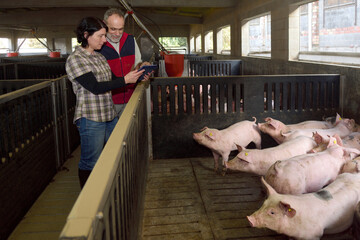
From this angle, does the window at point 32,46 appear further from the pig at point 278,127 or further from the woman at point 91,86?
the woman at point 91,86

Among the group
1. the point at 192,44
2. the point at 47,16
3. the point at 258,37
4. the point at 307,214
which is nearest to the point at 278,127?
the point at 307,214

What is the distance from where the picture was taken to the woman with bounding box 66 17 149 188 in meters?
2.19

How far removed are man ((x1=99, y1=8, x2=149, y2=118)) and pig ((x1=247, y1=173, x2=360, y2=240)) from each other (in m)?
1.47

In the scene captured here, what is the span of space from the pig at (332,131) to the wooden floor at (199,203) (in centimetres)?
49

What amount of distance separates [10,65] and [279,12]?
528 centimetres

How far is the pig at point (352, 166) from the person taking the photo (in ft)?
7.80

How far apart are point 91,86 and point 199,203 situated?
3.74ft

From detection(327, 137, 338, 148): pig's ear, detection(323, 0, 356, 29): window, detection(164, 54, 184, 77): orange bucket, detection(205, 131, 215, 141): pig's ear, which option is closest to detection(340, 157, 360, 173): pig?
detection(327, 137, 338, 148): pig's ear

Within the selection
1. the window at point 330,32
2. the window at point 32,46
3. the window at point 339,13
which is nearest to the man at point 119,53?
the window at point 330,32

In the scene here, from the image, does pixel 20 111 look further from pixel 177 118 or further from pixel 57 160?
pixel 177 118

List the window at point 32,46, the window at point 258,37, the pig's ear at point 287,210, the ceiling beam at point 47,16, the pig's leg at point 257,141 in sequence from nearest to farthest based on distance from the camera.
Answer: the pig's ear at point 287,210 < the pig's leg at point 257,141 < the window at point 258,37 < the ceiling beam at point 47,16 < the window at point 32,46

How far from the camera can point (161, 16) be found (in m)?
17.2

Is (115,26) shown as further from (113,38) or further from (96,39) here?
(96,39)

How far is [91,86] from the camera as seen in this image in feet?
7.14
